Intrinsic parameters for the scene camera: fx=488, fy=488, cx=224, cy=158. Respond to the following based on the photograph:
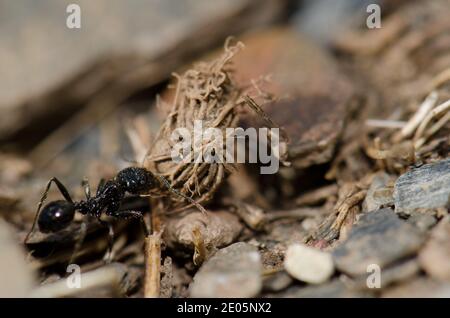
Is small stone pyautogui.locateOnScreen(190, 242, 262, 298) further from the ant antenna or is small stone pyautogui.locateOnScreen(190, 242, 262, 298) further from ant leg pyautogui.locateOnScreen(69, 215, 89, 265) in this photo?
ant leg pyautogui.locateOnScreen(69, 215, 89, 265)

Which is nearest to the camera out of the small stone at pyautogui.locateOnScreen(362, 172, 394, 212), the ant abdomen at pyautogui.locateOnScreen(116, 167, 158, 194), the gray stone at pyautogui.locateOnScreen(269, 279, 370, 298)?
the gray stone at pyautogui.locateOnScreen(269, 279, 370, 298)

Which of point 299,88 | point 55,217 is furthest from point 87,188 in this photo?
point 299,88

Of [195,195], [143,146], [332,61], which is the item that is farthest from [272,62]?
[195,195]

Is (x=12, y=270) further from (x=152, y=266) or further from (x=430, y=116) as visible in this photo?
(x=430, y=116)

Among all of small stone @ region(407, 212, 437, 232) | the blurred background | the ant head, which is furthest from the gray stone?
the blurred background

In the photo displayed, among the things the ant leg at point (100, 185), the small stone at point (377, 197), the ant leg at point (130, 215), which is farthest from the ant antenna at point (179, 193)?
the small stone at point (377, 197)

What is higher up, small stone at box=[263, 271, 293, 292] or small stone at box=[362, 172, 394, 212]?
small stone at box=[362, 172, 394, 212]
